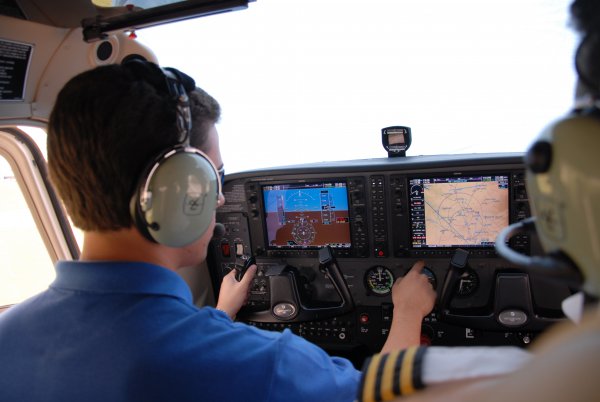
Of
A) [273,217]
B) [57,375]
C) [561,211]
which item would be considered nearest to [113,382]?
[57,375]

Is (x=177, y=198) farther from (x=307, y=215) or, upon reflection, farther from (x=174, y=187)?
(x=307, y=215)

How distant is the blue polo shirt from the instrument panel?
1098 millimetres

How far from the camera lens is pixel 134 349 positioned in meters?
0.94

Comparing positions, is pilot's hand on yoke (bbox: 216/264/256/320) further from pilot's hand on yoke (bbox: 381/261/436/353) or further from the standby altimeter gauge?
pilot's hand on yoke (bbox: 381/261/436/353)

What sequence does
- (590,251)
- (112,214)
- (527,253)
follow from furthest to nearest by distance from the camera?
(527,253)
(112,214)
(590,251)

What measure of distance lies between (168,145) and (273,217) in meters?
1.29

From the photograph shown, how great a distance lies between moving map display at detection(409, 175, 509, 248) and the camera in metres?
1.99

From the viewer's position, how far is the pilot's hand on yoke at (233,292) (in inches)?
81.5

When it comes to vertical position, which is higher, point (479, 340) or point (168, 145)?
point (168, 145)

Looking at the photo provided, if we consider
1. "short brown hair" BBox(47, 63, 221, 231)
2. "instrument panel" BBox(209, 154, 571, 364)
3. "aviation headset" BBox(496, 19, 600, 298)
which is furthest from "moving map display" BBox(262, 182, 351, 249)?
"aviation headset" BBox(496, 19, 600, 298)

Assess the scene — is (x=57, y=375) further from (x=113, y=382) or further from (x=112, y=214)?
(x=112, y=214)

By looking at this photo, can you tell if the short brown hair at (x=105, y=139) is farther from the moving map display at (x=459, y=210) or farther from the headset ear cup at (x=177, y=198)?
the moving map display at (x=459, y=210)

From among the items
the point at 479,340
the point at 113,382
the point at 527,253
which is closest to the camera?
the point at 113,382

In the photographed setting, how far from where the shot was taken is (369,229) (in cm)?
221
